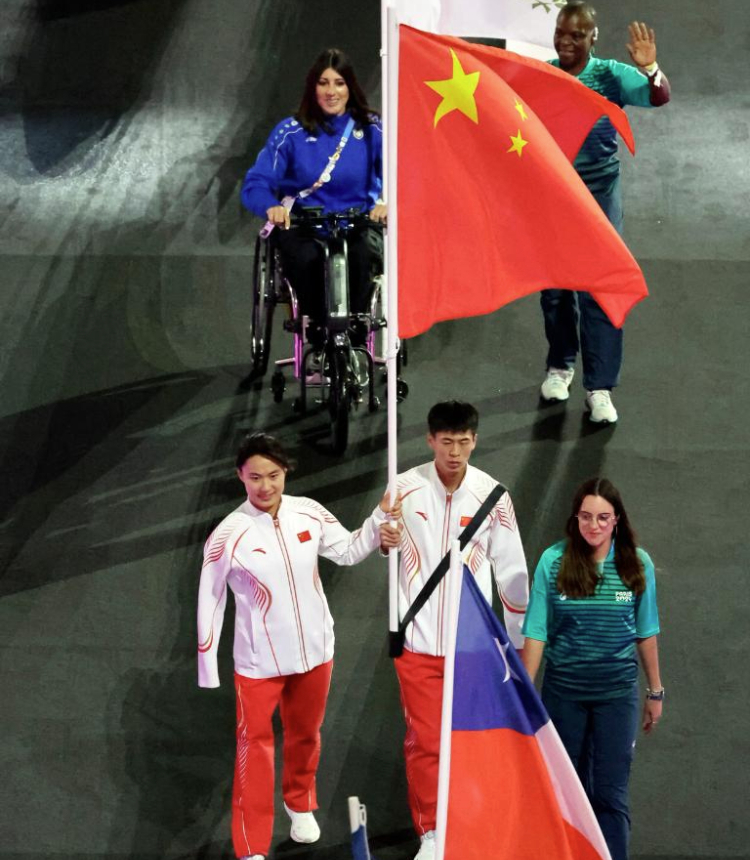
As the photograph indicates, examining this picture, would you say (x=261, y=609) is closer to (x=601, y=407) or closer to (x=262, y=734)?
(x=262, y=734)

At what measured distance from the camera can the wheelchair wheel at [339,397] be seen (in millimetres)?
7793

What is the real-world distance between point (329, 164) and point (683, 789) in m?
3.15

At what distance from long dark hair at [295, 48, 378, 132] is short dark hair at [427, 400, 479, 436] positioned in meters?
2.10

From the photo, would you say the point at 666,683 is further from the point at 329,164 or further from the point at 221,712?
the point at 329,164

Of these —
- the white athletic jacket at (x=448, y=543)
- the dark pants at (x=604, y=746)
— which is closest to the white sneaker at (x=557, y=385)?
the white athletic jacket at (x=448, y=543)

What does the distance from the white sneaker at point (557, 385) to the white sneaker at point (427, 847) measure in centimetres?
287

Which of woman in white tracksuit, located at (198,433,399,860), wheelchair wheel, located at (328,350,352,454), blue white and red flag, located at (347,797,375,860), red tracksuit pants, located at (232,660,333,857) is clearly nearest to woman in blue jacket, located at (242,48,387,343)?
wheelchair wheel, located at (328,350,352,454)

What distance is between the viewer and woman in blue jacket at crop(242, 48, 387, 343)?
25.0 ft

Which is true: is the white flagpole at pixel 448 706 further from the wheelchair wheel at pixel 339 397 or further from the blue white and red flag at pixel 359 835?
the wheelchair wheel at pixel 339 397

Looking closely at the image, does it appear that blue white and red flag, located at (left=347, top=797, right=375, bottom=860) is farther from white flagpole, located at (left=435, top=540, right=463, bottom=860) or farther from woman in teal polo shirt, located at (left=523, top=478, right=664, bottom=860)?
woman in teal polo shirt, located at (left=523, top=478, right=664, bottom=860)

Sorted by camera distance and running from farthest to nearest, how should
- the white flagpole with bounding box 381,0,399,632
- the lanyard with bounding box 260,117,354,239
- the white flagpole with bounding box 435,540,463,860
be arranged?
the lanyard with bounding box 260,117,354,239 < the white flagpole with bounding box 381,0,399,632 < the white flagpole with bounding box 435,540,463,860

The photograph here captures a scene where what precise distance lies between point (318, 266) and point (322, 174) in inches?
16.3

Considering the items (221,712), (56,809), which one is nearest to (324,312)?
(221,712)

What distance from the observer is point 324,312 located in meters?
7.90
